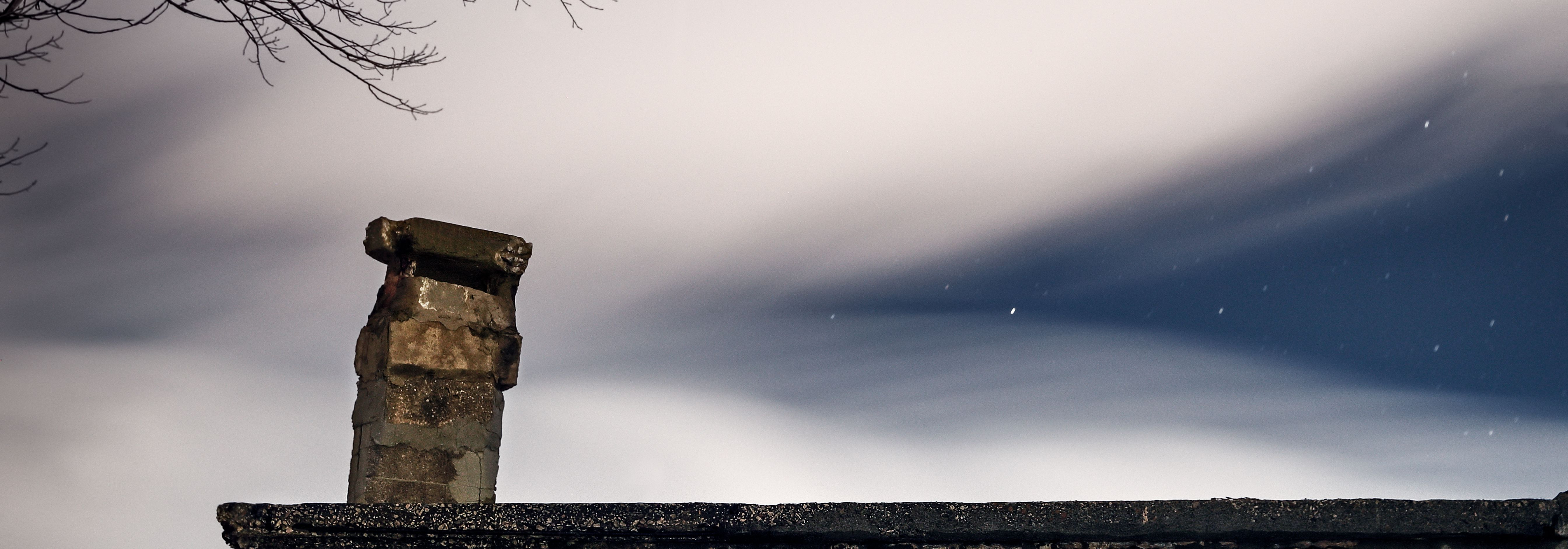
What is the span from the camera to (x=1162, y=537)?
258 cm

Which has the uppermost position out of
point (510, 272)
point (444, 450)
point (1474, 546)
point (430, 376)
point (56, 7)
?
point (56, 7)

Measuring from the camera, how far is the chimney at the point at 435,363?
5.81 m

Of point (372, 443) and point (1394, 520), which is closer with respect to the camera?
point (1394, 520)

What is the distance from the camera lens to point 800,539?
8.77 ft

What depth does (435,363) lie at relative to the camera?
5.98m

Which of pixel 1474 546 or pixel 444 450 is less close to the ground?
pixel 444 450

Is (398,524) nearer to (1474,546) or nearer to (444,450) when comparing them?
(1474,546)

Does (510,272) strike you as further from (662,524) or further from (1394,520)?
(1394,520)

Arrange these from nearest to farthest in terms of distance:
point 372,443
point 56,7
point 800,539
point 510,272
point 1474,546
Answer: point 1474,546 → point 800,539 → point 56,7 → point 372,443 → point 510,272

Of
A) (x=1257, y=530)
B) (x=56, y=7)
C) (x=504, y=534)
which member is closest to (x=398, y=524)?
(x=504, y=534)

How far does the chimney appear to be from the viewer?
581 cm

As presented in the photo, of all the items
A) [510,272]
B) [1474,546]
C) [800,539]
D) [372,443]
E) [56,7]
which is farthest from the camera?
[510,272]

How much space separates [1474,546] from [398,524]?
239 cm

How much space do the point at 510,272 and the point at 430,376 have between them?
2.34 ft
